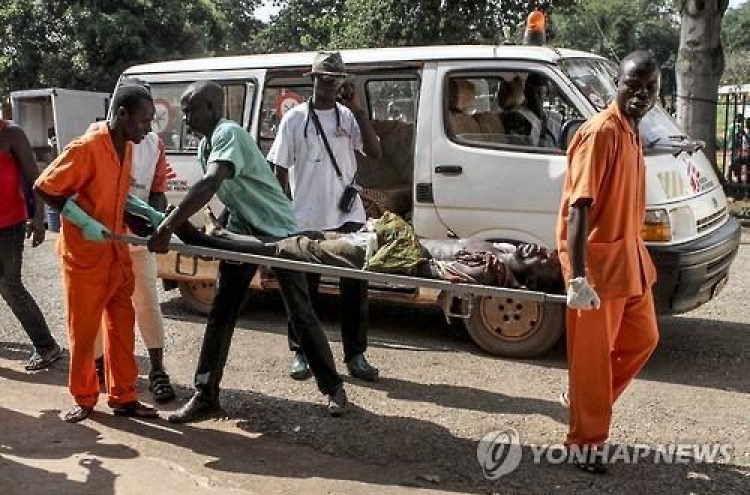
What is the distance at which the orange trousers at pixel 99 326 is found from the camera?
14.4ft

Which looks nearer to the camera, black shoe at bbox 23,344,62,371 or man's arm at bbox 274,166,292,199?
man's arm at bbox 274,166,292,199

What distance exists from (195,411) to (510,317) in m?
2.18

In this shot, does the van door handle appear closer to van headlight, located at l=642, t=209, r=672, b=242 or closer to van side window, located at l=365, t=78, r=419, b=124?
van side window, located at l=365, t=78, r=419, b=124

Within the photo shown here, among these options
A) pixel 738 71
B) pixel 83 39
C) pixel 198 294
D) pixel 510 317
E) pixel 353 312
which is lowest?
pixel 198 294

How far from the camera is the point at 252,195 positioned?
14.5ft

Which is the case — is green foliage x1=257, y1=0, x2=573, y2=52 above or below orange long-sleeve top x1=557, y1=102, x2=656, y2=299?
above

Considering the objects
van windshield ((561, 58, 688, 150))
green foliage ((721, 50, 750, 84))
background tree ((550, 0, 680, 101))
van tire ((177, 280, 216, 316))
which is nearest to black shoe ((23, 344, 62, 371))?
van tire ((177, 280, 216, 316))

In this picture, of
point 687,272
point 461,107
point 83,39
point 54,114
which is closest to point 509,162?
point 461,107

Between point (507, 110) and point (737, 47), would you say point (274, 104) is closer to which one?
point (507, 110)

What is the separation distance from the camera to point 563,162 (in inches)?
213

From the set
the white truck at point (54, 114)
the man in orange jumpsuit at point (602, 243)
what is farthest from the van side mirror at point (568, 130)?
the white truck at point (54, 114)

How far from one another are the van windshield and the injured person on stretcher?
1140 mm

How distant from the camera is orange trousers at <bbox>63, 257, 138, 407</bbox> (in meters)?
4.40

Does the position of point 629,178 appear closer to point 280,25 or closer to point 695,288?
Result: point 695,288
